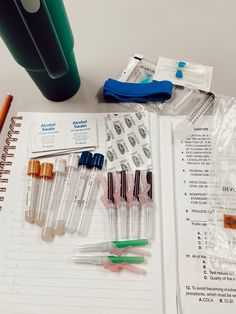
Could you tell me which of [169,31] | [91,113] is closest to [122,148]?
[91,113]

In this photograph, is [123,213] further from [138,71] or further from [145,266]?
[138,71]

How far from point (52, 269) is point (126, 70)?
0.42m

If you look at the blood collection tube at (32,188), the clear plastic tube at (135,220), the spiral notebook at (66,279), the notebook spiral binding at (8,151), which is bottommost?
the spiral notebook at (66,279)

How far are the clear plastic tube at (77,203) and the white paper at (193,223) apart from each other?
0.14 meters

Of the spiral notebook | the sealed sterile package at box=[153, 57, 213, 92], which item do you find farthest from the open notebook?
the sealed sterile package at box=[153, 57, 213, 92]

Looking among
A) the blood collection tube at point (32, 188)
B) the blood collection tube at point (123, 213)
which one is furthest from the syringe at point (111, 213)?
the blood collection tube at point (32, 188)

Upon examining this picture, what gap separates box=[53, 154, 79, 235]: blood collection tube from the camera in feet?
1.60

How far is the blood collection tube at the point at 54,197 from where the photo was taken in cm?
48

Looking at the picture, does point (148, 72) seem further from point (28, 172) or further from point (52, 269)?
point (52, 269)

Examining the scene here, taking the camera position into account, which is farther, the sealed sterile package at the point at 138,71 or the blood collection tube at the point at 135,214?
the sealed sterile package at the point at 138,71

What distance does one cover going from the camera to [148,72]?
0.63m

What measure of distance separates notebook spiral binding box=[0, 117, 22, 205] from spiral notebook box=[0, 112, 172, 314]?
0.14 feet

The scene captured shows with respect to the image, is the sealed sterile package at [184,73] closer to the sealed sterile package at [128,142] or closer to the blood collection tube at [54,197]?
the sealed sterile package at [128,142]

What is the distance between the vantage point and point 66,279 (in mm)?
450
